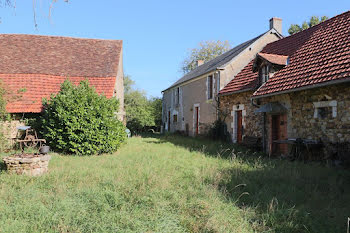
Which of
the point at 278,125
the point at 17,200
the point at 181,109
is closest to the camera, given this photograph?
the point at 17,200

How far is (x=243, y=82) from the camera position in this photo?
536 inches

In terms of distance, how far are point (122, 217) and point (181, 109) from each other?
17.7 metres

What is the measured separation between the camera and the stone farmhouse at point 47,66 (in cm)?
1216

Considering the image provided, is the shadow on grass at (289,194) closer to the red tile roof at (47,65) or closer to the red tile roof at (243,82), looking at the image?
the red tile roof at (243,82)

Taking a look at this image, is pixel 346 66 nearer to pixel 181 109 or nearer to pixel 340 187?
pixel 340 187

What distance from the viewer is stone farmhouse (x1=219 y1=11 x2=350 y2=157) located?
8055 millimetres

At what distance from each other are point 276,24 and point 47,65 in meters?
13.7

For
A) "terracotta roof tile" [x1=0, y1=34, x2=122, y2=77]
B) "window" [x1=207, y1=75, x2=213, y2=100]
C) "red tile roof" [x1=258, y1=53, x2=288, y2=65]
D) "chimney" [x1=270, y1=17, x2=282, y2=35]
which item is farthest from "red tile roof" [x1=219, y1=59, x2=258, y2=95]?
"terracotta roof tile" [x1=0, y1=34, x2=122, y2=77]

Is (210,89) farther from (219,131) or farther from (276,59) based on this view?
(276,59)

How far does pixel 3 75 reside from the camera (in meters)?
12.8

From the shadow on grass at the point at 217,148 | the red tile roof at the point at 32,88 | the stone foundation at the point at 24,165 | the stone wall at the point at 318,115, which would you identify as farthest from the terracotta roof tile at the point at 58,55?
the stone wall at the point at 318,115

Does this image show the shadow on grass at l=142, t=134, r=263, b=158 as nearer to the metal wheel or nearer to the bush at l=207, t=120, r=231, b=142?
the bush at l=207, t=120, r=231, b=142

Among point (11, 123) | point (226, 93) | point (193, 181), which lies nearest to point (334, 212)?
point (193, 181)

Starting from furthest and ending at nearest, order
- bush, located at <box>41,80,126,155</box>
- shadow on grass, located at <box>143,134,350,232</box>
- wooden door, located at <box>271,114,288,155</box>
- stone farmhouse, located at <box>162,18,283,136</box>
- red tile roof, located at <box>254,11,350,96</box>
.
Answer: stone farmhouse, located at <box>162,18,283,136</box>, wooden door, located at <box>271,114,288,155</box>, bush, located at <box>41,80,126,155</box>, red tile roof, located at <box>254,11,350,96</box>, shadow on grass, located at <box>143,134,350,232</box>
